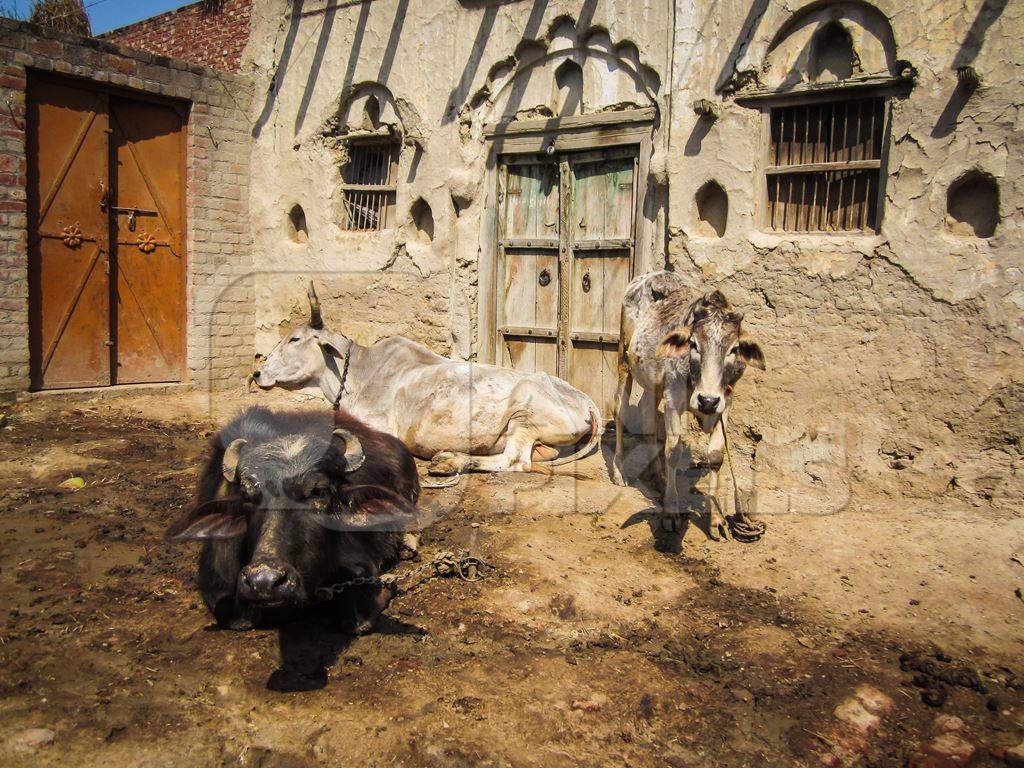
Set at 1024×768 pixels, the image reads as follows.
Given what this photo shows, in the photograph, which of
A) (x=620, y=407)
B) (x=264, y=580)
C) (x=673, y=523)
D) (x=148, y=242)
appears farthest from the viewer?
(x=148, y=242)

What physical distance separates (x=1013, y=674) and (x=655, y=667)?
162 cm

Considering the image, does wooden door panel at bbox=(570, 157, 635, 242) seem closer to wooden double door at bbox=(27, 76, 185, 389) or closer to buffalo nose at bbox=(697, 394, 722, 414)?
buffalo nose at bbox=(697, 394, 722, 414)

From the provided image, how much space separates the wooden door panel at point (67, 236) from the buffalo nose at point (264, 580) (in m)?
7.14

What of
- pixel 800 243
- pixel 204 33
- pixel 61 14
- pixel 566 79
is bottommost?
pixel 800 243

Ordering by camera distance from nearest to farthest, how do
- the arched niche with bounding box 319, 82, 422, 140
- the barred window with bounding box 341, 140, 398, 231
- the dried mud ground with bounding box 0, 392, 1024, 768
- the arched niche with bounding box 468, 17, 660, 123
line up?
1. the dried mud ground with bounding box 0, 392, 1024, 768
2. the arched niche with bounding box 468, 17, 660, 123
3. the arched niche with bounding box 319, 82, 422, 140
4. the barred window with bounding box 341, 140, 398, 231

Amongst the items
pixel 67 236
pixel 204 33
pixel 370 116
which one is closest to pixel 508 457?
pixel 370 116

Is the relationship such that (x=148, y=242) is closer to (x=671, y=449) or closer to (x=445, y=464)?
(x=445, y=464)

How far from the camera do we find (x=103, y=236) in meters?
9.18

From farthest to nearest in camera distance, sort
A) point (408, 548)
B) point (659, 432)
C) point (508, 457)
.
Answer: point (508, 457) → point (659, 432) → point (408, 548)

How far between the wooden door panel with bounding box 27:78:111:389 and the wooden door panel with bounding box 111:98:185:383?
0.69ft

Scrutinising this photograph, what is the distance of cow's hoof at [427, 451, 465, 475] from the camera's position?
6426 millimetres

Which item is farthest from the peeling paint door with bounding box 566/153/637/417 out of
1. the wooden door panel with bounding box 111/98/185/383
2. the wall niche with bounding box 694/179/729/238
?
the wooden door panel with bounding box 111/98/185/383

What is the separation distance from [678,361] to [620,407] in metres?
1.39

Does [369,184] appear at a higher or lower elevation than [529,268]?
higher
